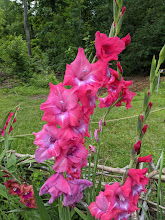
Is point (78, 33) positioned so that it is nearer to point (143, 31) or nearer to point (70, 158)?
point (143, 31)

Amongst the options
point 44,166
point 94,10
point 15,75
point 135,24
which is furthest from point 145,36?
point 44,166

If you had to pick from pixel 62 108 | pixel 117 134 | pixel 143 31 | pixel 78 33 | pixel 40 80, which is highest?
pixel 78 33

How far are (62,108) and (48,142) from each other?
100 mm

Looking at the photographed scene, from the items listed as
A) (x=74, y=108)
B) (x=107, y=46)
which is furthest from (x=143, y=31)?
(x=74, y=108)

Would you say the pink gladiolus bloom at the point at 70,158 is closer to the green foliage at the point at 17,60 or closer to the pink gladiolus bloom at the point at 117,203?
the pink gladiolus bloom at the point at 117,203

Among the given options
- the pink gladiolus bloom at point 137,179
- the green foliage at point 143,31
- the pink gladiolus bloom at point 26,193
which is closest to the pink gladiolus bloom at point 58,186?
the pink gladiolus bloom at point 137,179

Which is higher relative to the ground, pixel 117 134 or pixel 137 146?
pixel 137 146

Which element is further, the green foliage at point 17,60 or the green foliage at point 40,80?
the green foliage at point 17,60

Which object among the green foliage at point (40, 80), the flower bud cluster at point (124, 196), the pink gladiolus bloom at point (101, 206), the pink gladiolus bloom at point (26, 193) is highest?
the flower bud cluster at point (124, 196)

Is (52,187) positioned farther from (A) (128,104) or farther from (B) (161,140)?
(B) (161,140)

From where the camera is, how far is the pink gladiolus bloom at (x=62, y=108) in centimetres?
59

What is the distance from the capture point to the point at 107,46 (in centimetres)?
64

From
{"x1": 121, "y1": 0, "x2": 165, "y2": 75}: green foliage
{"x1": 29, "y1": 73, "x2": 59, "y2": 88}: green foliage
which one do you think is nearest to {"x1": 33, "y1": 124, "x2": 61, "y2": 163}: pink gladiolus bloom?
{"x1": 29, "y1": 73, "x2": 59, "y2": 88}: green foliage

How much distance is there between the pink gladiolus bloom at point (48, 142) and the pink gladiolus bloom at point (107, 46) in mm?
212
